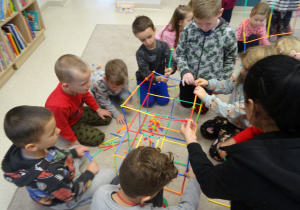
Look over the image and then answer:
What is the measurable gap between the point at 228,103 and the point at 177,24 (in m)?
0.97

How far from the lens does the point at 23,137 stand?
0.92 meters

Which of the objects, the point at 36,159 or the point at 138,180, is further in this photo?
the point at 36,159

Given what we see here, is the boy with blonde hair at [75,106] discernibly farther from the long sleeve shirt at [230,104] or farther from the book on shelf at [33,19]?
the book on shelf at [33,19]

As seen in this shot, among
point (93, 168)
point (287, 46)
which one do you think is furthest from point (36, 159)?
point (287, 46)

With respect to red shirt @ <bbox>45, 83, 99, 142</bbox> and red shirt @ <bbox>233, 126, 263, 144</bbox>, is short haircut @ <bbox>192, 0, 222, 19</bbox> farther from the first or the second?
red shirt @ <bbox>45, 83, 99, 142</bbox>

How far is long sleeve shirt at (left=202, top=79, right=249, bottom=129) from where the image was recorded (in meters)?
1.30

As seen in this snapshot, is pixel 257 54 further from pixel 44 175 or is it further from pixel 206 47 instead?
pixel 44 175

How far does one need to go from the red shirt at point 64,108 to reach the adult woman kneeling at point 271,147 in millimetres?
1074

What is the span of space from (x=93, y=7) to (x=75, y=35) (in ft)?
3.81

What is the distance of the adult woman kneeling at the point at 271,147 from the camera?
569mm

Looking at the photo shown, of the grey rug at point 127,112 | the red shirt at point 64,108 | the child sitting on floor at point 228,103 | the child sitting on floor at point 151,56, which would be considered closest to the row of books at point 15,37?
the grey rug at point 127,112

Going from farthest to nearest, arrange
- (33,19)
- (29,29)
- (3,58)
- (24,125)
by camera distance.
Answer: (33,19)
(29,29)
(3,58)
(24,125)

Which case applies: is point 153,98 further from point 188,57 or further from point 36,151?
point 36,151

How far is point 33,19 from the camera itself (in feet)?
9.11
